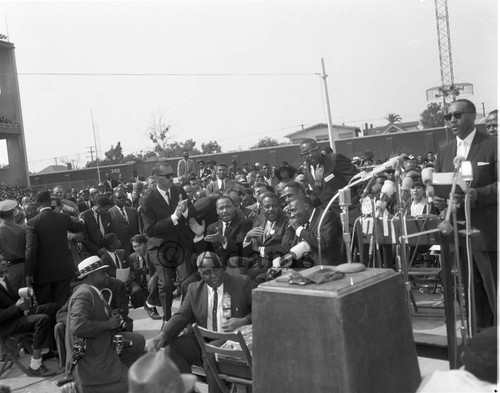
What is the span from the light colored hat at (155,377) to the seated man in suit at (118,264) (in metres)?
5.25

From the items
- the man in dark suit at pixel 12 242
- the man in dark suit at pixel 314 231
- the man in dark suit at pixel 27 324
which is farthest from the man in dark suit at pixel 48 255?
the man in dark suit at pixel 314 231

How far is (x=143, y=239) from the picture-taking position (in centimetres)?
923

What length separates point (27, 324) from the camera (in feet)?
20.3

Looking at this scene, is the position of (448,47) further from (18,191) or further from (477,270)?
(477,270)

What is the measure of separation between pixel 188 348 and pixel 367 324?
2.21 meters

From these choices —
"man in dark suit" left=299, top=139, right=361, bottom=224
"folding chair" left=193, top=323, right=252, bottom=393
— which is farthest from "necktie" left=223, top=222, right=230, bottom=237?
"folding chair" left=193, top=323, right=252, bottom=393

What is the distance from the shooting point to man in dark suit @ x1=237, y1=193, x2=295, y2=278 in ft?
19.2

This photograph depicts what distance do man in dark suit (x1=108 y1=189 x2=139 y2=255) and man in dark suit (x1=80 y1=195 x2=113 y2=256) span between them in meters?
0.14

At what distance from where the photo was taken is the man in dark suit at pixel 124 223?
9.38 m

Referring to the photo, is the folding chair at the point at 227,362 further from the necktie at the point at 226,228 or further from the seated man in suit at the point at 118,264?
the seated man in suit at the point at 118,264

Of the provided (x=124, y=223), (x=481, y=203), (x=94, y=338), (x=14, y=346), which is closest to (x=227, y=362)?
(x=94, y=338)

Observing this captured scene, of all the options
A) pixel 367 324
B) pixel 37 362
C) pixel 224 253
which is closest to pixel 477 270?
pixel 367 324

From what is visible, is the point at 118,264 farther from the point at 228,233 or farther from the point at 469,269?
the point at 469,269

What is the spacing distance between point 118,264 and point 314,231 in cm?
376
